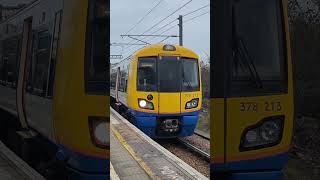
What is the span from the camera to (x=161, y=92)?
33.6 feet

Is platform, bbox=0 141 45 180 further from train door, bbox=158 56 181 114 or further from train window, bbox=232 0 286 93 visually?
train door, bbox=158 56 181 114

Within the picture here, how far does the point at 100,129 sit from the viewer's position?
3.13m

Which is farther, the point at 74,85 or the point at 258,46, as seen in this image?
the point at 258,46

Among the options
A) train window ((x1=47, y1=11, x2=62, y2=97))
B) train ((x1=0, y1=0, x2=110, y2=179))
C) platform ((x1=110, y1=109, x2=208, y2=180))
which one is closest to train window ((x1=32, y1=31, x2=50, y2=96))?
train ((x1=0, y1=0, x2=110, y2=179))

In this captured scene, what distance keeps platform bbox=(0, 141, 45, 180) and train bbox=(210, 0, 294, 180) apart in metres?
2.46

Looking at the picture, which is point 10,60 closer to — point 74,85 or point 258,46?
point 74,85

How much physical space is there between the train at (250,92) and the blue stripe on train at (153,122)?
2890 mm

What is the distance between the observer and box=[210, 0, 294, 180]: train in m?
3.36

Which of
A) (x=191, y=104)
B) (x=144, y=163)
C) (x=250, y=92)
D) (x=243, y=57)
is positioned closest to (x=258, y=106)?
(x=250, y=92)

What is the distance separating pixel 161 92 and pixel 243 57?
684 cm

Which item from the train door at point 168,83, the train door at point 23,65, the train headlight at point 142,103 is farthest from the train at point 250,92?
the train headlight at point 142,103

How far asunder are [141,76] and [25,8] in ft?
25.6

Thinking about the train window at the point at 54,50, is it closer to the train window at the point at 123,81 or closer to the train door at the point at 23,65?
the train door at the point at 23,65

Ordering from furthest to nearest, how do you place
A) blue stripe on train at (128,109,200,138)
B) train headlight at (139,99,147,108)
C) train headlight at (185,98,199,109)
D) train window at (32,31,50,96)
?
train headlight at (139,99,147,108) → train headlight at (185,98,199,109) → blue stripe on train at (128,109,200,138) → train window at (32,31,50,96)
